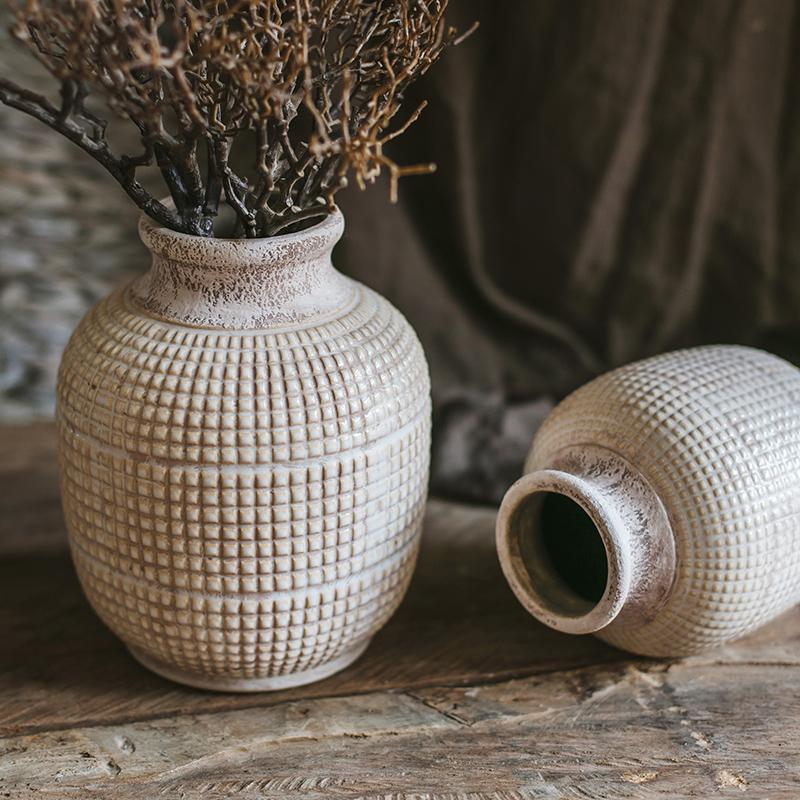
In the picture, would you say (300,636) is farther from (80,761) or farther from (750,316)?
(750,316)

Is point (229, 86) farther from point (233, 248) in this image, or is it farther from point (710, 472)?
point (710, 472)

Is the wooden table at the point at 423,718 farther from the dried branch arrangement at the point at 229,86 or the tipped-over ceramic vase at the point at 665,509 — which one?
the dried branch arrangement at the point at 229,86

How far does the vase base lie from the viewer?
96 cm

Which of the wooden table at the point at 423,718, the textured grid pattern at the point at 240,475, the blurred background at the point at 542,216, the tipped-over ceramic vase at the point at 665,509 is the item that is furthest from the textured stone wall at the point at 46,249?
the tipped-over ceramic vase at the point at 665,509

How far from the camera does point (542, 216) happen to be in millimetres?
1365

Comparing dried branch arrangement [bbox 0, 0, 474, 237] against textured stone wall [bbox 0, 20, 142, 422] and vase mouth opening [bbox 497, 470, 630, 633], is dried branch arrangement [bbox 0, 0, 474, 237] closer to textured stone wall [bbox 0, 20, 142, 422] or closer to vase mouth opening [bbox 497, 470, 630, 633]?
vase mouth opening [bbox 497, 470, 630, 633]

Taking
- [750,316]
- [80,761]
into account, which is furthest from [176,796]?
[750,316]

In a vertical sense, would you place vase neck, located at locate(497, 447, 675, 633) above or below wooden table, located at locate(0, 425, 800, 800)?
above

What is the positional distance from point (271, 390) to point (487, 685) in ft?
1.08

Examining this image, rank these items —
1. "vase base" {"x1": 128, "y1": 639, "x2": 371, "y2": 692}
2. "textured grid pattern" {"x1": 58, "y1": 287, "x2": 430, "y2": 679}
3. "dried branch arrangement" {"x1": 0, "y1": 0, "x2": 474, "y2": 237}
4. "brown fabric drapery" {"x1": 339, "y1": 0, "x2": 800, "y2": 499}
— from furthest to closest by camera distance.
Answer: "brown fabric drapery" {"x1": 339, "y1": 0, "x2": 800, "y2": 499} → "vase base" {"x1": 128, "y1": 639, "x2": 371, "y2": 692} → "textured grid pattern" {"x1": 58, "y1": 287, "x2": 430, "y2": 679} → "dried branch arrangement" {"x1": 0, "y1": 0, "x2": 474, "y2": 237}

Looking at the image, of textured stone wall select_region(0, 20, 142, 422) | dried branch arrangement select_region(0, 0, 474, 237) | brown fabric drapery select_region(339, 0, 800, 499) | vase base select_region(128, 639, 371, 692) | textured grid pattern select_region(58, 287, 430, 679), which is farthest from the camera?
textured stone wall select_region(0, 20, 142, 422)

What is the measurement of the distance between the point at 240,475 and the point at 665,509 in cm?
32

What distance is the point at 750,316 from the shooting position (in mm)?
1372

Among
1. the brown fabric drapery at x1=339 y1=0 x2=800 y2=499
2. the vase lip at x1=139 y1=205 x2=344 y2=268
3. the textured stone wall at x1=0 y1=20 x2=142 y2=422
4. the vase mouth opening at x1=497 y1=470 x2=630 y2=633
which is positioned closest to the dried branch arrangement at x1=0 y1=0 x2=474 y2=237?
the vase lip at x1=139 y1=205 x2=344 y2=268
